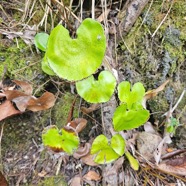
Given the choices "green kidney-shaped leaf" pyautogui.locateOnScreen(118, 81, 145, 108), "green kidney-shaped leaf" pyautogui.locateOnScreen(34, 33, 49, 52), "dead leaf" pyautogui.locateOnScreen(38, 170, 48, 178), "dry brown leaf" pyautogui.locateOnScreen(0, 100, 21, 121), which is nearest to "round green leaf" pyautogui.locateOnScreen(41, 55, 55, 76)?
"green kidney-shaped leaf" pyautogui.locateOnScreen(34, 33, 49, 52)

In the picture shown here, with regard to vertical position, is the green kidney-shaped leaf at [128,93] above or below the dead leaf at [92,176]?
above

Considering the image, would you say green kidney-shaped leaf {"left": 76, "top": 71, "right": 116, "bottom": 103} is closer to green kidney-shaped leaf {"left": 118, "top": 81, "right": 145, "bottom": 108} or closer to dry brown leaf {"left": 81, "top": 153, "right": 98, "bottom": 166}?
green kidney-shaped leaf {"left": 118, "top": 81, "right": 145, "bottom": 108}

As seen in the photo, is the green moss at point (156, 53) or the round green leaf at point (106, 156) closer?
the round green leaf at point (106, 156)

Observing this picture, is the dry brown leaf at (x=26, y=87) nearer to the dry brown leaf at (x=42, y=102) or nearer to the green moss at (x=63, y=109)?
the dry brown leaf at (x=42, y=102)

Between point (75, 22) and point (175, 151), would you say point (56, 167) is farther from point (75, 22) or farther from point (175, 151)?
point (75, 22)

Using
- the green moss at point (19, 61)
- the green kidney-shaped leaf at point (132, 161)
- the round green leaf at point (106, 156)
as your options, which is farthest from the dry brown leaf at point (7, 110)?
the green kidney-shaped leaf at point (132, 161)

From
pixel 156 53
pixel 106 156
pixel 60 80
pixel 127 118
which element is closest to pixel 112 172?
pixel 106 156
